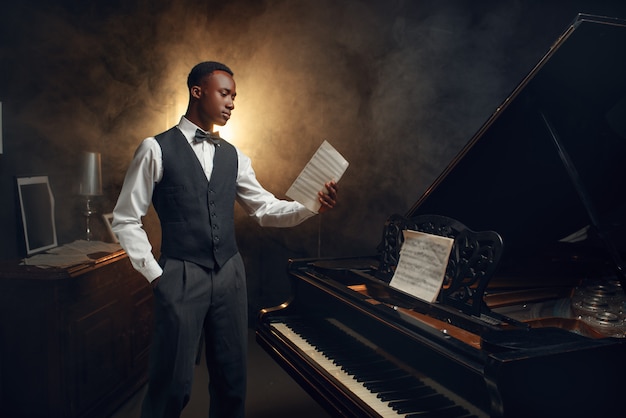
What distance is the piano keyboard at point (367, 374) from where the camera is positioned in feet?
4.66

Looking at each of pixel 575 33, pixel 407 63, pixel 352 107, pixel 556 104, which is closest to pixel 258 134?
pixel 352 107

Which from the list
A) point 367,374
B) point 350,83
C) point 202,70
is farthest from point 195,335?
point 350,83

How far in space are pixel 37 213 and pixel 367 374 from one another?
2.07 metres

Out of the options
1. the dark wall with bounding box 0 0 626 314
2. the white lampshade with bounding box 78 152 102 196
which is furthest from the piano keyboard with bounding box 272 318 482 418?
the dark wall with bounding box 0 0 626 314

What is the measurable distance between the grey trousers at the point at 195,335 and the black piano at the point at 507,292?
225 mm

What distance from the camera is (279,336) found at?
2072 millimetres

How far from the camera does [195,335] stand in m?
1.85

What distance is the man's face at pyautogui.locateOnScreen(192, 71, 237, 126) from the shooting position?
1887 mm

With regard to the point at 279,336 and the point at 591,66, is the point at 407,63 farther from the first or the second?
the point at 279,336

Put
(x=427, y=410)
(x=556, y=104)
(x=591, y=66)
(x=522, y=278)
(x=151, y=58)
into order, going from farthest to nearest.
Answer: (x=151, y=58) < (x=522, y=278) < (x=556, y=104) < (x=591, y=66) < (x=427, y=410)

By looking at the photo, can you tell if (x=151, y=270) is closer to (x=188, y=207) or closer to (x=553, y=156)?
(x=188, y=207)

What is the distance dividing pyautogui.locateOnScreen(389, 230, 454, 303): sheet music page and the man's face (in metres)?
0.84

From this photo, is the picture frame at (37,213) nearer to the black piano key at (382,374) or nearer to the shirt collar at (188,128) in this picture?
the shirt collar at (188,128)

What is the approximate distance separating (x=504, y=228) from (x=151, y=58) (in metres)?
2.71
